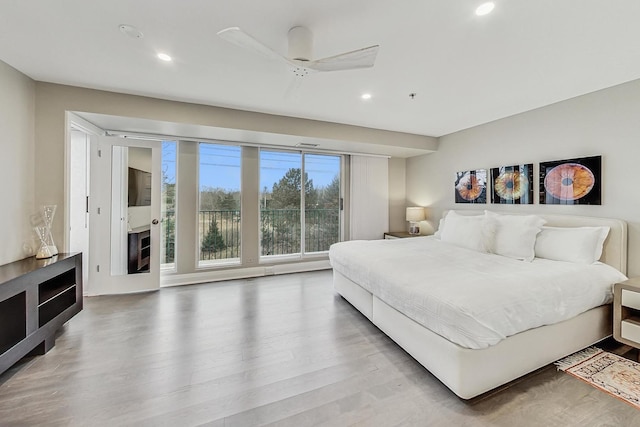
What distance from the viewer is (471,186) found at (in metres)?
4.20

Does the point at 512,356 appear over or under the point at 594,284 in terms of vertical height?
under

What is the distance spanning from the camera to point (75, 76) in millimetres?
2555

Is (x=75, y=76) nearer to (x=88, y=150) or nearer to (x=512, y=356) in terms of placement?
(x=88, y=150)

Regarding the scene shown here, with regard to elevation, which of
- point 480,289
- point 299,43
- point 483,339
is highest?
point 299,43

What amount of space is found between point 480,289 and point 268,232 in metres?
3.63

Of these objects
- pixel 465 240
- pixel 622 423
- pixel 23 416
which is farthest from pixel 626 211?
pixel 23 416

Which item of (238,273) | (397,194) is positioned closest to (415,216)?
(397,194)

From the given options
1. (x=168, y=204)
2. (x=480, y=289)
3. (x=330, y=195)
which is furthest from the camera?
(x=330, y=195)

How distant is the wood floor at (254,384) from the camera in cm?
153

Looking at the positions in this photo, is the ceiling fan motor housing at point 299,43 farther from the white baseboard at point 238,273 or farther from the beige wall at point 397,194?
the beige wall at point 397,194

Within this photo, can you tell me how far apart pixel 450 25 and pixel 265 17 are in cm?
128

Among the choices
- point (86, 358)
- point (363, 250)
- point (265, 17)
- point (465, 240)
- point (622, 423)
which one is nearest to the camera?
point (622, 423)

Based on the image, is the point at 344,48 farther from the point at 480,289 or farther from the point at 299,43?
the point at 480,289

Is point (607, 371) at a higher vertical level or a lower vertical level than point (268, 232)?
lower
